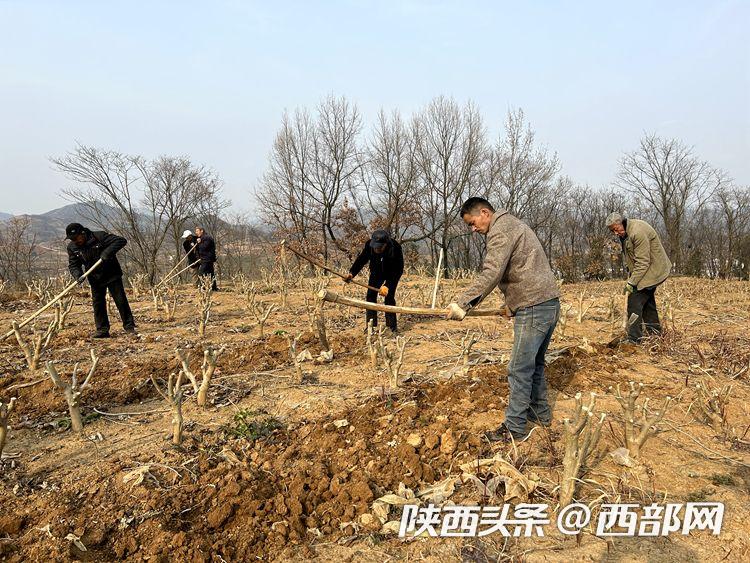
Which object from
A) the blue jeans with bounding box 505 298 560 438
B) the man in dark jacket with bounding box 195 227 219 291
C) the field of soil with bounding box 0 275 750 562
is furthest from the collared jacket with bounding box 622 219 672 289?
the man in dark jacket with bounding box 195 227 219 291

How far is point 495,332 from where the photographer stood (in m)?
6.59

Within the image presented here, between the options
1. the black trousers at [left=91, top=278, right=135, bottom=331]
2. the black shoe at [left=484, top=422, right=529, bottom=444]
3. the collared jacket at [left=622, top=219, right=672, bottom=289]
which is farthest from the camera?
the black trousers at [left=91, top=278, right=135, bottom=331]

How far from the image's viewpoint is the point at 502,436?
3020mm

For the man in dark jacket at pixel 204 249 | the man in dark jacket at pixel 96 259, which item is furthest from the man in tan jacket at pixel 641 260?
the man in dark jacket at pixel 204 249

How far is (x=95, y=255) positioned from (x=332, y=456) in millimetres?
5253

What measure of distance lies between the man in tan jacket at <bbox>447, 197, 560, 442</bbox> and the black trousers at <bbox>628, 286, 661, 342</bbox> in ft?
9.12

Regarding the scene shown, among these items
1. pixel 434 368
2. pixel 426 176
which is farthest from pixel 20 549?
pixel 426 176

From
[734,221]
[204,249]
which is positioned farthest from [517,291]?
[734,221]

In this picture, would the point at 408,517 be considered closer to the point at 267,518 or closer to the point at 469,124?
the point at 267,518

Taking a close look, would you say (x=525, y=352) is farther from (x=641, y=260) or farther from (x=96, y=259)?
(x=96, y=259)

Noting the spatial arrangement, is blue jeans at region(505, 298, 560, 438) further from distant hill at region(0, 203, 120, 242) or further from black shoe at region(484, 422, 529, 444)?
distant hill at region(0, 203, 120, 242)

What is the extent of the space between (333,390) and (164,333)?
411 cm

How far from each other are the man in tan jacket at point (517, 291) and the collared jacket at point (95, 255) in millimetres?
5327

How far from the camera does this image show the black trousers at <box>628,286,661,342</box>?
5.09 m
